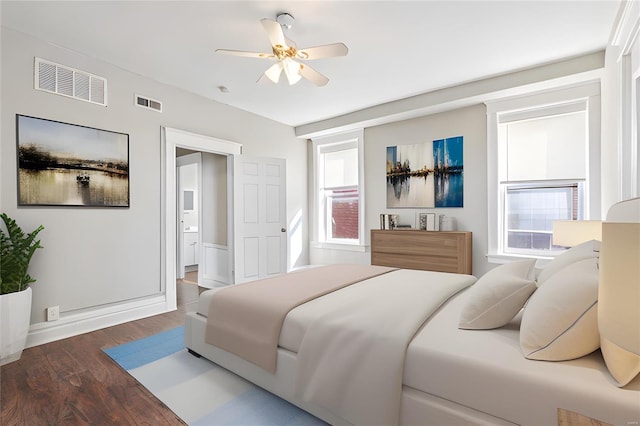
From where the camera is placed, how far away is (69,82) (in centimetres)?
301

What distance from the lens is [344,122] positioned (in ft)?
16.8

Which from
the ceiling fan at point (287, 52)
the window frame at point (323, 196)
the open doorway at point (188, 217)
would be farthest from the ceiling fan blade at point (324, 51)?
the open doorway at point (188, 217)

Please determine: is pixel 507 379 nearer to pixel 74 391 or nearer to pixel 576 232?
pixel 576 232

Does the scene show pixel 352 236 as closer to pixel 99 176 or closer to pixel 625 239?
pixel 99 176

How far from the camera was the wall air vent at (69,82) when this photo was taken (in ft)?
9.29

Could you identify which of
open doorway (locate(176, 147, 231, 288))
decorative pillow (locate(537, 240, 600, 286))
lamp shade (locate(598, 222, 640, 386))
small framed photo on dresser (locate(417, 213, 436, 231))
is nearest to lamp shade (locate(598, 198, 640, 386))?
lamp shade (locate(598, 222, 640, 386))

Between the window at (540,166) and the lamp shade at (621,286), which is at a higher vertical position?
the window at (540,166)

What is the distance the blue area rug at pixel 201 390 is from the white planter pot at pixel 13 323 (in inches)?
24.7

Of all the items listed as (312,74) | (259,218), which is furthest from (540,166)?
(259,218)

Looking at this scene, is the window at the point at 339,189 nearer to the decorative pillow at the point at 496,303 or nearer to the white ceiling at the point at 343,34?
the white ceiling at the point at 343,34

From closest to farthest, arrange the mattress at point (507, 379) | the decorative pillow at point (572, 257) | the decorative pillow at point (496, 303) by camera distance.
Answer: the mattress at point (507, 379) → the decorative pillow at point (496, 303) → the decorative pillow at point (572, 257)

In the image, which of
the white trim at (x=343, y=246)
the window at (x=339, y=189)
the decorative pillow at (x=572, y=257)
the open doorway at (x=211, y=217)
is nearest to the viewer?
the decorative pillow at (x=572, y=257)

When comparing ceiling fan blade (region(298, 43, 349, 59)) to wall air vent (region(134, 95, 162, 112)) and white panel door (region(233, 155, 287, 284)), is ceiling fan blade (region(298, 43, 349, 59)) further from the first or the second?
white panel door (region(233, 155, 287, 284))

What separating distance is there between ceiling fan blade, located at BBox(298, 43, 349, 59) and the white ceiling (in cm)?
36
